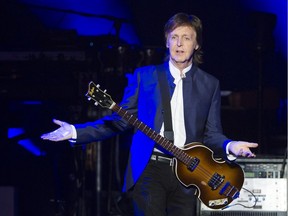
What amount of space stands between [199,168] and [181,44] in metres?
0.78

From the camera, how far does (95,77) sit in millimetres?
6168

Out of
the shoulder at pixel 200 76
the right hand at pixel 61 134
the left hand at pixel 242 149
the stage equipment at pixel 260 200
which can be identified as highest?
the shoulder at pixel 200 76

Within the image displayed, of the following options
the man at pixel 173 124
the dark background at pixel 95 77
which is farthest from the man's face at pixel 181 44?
the dark background at pixel 95 77

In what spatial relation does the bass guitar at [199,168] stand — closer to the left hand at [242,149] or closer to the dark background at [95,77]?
the left hand at [242,149]

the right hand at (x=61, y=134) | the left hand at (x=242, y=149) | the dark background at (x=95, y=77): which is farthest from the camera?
the dark background at (x=95, y=77)

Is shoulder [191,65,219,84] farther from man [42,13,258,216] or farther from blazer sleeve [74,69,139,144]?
blazer sleeve [74,69,139,144]

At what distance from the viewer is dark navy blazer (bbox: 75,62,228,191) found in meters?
4.30

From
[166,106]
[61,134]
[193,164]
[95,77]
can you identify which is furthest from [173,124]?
[95,77]

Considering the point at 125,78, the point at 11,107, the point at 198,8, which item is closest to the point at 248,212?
the point at 125,78

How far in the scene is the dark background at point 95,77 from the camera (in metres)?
6.16

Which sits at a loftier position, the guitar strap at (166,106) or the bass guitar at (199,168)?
the guitar strap at (166,106)

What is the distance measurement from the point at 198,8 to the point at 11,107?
2342 millimetres

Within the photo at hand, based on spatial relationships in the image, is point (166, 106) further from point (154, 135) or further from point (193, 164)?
point (193, 164)

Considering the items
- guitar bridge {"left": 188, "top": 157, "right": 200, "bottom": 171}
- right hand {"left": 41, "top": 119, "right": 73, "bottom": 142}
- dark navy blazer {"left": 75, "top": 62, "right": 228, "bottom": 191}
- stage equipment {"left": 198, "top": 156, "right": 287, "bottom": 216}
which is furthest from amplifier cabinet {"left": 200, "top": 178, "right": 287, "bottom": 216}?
right hand {"left": 41, "top": 119, "right": 73, "bottom": 142}
